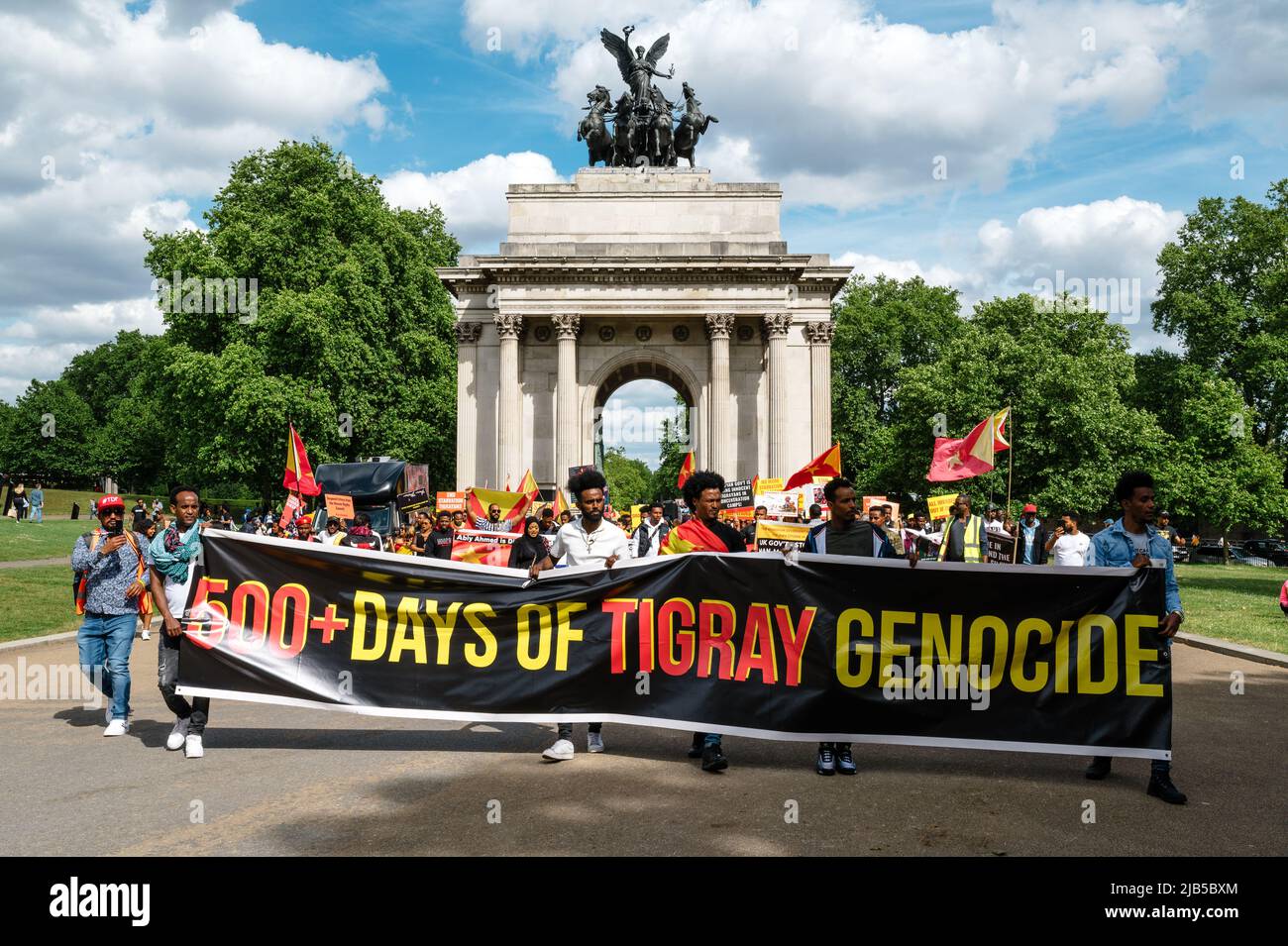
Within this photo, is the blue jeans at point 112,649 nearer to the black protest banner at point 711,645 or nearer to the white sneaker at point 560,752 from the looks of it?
the black protest banner at point 711,645

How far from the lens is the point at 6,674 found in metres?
12.5

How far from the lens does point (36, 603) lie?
2006 centimetres

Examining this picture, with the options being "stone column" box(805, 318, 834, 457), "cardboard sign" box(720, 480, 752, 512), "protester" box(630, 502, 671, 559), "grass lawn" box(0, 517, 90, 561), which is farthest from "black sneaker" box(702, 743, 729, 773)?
"stone column" box(805, 318, 834, 457)

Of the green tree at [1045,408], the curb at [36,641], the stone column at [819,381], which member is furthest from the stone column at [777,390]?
the curb at [36,641]

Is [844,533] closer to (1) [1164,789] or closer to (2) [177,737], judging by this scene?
(1) [1164,789]

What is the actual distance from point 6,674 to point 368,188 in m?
41.0

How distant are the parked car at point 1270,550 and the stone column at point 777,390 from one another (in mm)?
29044

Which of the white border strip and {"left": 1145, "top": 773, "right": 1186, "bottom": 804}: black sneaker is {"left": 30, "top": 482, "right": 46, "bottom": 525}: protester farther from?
{"left": 1145, "top": 773, "right": 1186, "bottom": 804}: black sneaker

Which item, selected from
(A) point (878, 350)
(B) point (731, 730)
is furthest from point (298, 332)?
(A) point (878, 350)

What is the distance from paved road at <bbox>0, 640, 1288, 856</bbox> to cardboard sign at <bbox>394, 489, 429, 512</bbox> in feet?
66.5

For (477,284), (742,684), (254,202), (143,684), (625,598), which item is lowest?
(143,684)

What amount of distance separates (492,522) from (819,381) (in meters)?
27.0
